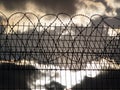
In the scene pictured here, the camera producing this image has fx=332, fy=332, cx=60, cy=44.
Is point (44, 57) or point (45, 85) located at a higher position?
point (44, 57)

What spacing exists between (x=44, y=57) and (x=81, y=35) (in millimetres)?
1120

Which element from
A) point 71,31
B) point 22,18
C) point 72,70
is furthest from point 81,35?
point 22,18

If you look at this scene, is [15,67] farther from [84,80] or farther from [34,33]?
[84,80]

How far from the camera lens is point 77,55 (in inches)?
339

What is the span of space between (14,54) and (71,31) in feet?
5.25

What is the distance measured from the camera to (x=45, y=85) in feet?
27.5

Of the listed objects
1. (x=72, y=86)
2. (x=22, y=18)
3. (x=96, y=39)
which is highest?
(x=22, y=18)

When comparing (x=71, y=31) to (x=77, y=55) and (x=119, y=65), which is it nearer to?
(x=77, y=55)

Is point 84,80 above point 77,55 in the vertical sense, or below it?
below

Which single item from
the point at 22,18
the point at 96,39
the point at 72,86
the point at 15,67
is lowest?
the point at 72,86

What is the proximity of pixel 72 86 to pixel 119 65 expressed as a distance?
148 cm

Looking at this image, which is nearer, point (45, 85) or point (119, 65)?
point (45, 85)

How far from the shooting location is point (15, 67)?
8547 millimetres

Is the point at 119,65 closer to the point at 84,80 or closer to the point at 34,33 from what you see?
the point at 84,80
